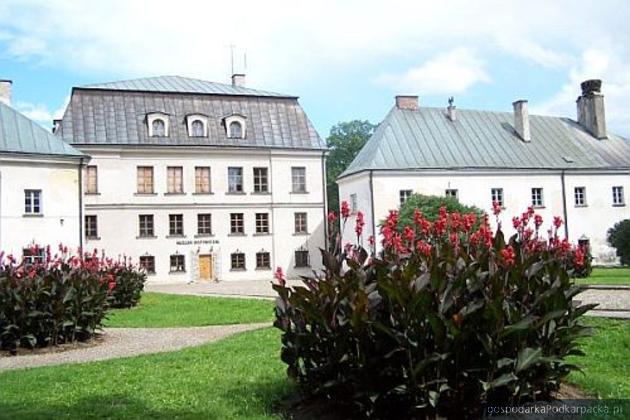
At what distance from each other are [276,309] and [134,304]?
1480cm

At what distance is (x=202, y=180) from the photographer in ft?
117

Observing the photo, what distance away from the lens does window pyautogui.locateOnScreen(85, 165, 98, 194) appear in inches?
1321

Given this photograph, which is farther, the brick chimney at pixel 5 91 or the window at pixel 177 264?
the window at pixel 177 264

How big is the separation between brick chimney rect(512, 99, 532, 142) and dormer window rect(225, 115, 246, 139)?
54.1 ft

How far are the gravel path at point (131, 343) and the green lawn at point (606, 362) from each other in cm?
648

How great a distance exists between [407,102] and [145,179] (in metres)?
15.7

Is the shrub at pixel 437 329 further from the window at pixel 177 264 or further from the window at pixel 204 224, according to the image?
the window at pixel 204 224

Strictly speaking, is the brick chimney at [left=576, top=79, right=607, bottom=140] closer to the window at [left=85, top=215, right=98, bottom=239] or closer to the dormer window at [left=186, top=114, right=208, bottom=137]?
the dormer window at [left=186, top=114, right=208, bottom=137]

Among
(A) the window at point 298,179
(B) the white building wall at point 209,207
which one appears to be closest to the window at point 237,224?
(B) the white building wall at point 209,207

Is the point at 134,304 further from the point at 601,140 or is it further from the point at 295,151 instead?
the point at 601,140

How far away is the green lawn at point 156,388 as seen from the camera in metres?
6.00

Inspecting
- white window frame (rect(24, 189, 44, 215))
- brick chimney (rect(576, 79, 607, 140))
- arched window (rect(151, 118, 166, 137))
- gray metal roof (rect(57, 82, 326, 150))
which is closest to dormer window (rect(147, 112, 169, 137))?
arched window (rect(151, 118, 166, 137))

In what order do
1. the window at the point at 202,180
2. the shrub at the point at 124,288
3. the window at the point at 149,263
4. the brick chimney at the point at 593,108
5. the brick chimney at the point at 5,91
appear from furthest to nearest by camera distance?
the brick chimney at the point at 593,108, the window at the point at 202,180, the window at the point at 149,263, the brick chimney at the point at 5,91, the shrub at the point at 124,288

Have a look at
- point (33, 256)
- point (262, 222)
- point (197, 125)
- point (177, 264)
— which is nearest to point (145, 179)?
point (197, 125)
